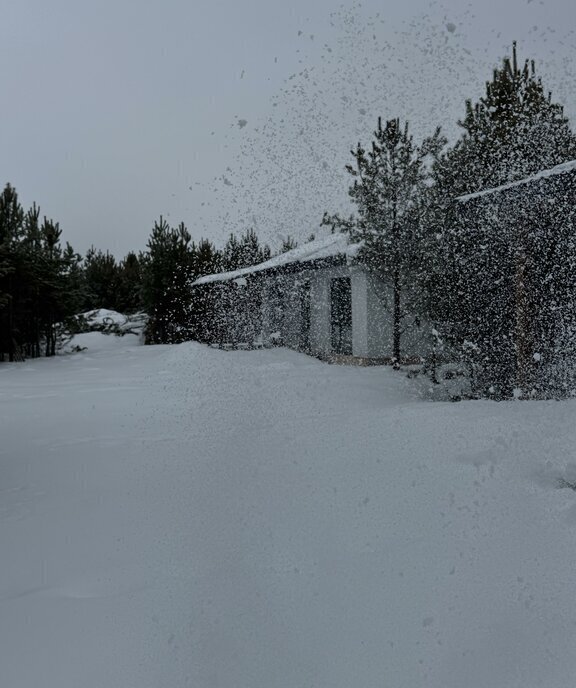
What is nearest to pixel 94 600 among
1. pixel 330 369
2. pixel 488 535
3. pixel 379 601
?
pixel 379 601

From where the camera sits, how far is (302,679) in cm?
198

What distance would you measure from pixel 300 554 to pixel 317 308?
1281 centimetres

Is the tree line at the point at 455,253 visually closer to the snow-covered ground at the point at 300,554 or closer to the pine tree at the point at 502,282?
the pine tree at the point at 502,282

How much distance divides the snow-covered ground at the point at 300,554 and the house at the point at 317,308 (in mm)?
5610

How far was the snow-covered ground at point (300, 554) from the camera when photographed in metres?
2.05

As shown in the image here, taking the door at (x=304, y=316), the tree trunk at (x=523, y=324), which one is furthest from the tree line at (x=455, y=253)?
the door at (x=304, y=316)

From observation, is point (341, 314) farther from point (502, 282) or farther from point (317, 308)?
point (502, 282)

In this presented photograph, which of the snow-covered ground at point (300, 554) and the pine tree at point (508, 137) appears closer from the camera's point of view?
the snow-covered ground at point (300, 554)

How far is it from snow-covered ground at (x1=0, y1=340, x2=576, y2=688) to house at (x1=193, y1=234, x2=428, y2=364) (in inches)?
221

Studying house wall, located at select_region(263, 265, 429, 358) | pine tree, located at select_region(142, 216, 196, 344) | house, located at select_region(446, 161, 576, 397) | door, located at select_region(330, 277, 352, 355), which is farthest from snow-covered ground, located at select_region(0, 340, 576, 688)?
pine tree, located at select_region(142, 216, 196, 344)

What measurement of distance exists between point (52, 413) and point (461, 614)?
632cm

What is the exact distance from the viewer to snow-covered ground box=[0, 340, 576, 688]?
205 centimetres

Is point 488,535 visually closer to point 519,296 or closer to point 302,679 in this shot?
point 302,679

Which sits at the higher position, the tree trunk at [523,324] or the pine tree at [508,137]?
the pine tree at [508,137]
